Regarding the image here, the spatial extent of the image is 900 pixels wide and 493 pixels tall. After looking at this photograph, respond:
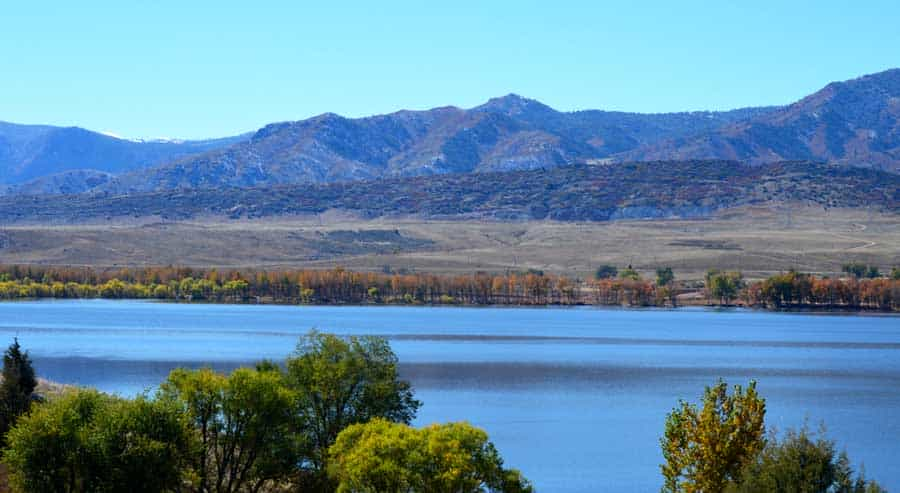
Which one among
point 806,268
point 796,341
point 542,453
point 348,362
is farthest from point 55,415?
point 806,268

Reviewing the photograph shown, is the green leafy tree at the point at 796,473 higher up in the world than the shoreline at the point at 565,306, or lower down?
higher up

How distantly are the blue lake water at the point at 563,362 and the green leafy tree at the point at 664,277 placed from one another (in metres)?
24.8

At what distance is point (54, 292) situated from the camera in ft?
513

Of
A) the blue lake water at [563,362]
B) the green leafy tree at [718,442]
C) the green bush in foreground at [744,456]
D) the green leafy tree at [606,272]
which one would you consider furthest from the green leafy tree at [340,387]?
the green leafy tree at [606,272]

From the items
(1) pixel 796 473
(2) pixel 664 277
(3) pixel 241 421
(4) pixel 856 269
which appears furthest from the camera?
(4) pixel 856 269

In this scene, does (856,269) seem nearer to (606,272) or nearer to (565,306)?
(606,272)

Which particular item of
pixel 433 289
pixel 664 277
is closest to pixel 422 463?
pixel 433 289

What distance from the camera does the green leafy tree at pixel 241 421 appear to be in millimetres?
31781

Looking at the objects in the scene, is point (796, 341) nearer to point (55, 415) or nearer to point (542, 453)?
point (542, 453)

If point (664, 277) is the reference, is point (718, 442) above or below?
above

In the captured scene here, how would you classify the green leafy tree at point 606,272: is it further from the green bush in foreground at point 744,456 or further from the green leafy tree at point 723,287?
the green bush in foreground at point 744,456

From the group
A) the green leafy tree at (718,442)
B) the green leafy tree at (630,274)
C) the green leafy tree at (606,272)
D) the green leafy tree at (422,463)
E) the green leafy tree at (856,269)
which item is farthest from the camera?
the green leafy tree at (606,272)

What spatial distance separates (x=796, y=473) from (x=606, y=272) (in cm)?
15699

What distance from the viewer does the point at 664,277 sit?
564 feet
